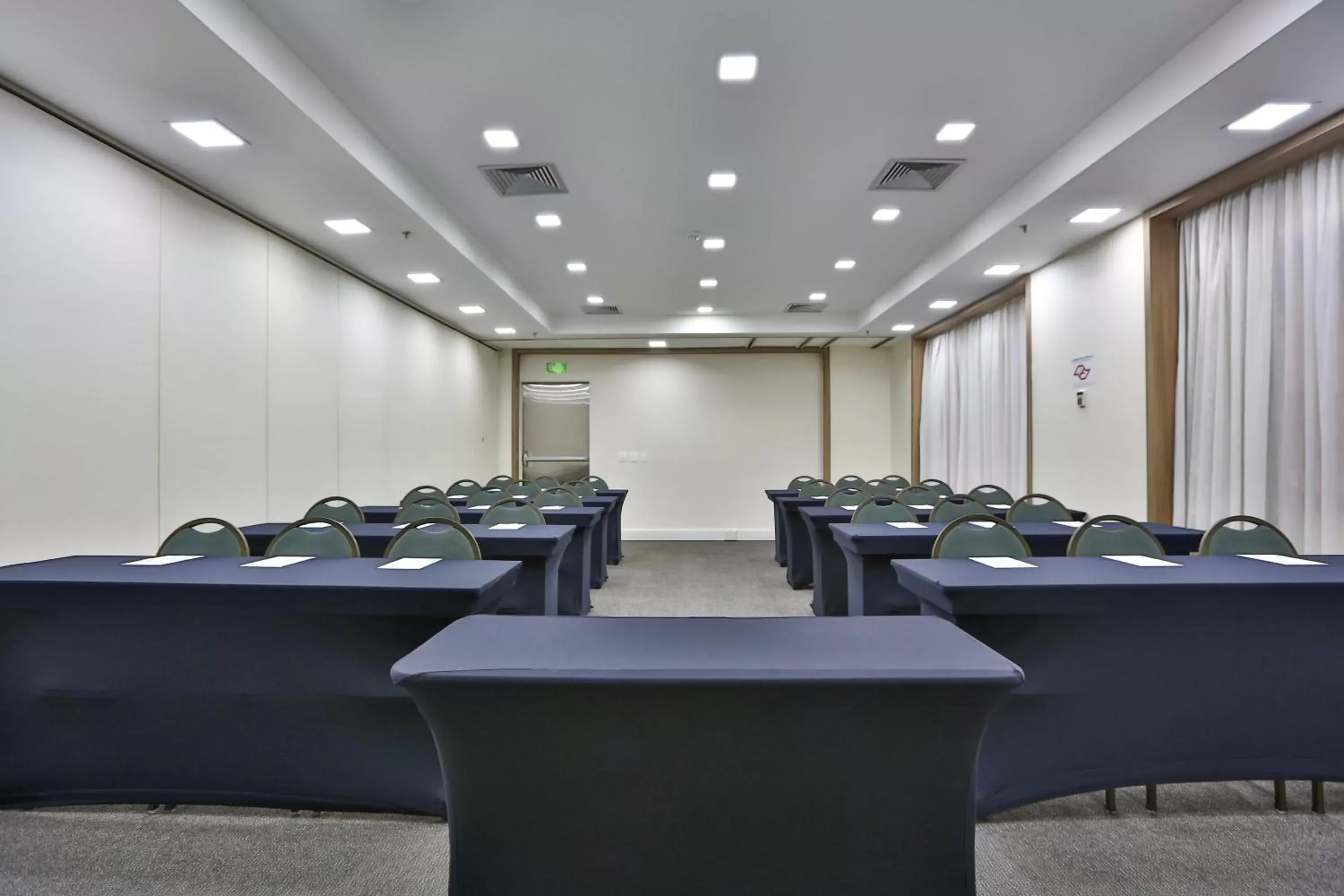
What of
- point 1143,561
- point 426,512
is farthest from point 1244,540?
point 426,512

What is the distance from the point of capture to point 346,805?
6.75 feet

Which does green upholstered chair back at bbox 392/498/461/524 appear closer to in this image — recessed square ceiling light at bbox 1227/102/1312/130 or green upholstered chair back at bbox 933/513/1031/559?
green upholstered chair back at bbox 933/513/1031/559

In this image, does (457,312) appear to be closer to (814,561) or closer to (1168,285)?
(814,561)

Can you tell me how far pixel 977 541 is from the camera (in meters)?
2.87

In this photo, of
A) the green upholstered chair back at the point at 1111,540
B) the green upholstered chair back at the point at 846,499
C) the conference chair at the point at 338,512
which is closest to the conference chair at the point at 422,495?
the conference chair at the point at 338,512

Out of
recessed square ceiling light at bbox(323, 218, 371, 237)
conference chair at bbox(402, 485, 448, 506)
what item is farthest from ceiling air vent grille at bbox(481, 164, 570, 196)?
conference chair at bbox(402, 485, 448, 506)

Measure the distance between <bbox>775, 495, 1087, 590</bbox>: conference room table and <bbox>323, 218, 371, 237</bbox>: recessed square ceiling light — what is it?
4.07m

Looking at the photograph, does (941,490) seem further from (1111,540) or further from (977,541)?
(977,541)

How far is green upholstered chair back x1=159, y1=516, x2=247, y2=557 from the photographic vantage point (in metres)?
2.90

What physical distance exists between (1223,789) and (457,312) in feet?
25.0

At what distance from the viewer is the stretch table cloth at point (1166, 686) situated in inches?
78.5

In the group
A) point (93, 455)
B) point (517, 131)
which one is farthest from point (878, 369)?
point (93, 455)

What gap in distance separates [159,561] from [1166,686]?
12.2 ft

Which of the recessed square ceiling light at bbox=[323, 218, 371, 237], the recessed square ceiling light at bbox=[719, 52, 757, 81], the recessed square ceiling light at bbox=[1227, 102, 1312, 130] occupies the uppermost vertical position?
the recessed square ceiling light at bbox=[719, 52, 757, 81]
